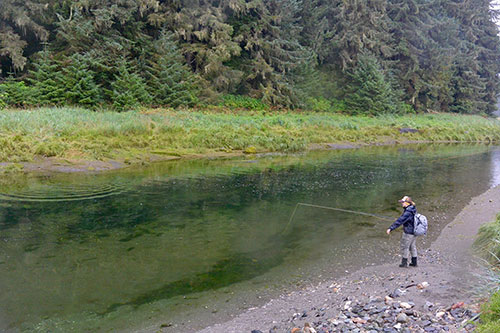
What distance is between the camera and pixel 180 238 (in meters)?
10.3

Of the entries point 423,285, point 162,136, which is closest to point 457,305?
point 423,285

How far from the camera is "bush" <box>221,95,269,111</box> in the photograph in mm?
36094

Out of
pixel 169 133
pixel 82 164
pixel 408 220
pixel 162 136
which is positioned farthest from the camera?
pixel 169 133

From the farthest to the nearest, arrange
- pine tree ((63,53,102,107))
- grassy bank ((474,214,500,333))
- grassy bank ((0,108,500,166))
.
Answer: pine tree ((63,53,102,107)) → grassy bank ((0,108,500,166)) → grassy bank ((474,214,500,333))

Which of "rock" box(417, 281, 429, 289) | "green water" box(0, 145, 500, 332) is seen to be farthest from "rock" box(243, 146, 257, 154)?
"rock" box(417, 281, 429, 289)

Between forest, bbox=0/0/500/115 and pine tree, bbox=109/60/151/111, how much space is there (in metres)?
0.09

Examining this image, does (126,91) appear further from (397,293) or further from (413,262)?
(397,293)

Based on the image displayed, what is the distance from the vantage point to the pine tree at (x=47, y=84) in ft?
88.0

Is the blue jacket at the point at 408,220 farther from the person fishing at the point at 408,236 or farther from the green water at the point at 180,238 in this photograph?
the green water at the point at 180,238

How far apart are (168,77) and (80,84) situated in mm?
6392

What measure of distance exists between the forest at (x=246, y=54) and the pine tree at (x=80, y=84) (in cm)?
9

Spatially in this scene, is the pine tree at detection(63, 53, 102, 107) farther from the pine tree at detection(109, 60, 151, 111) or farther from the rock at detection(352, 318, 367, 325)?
the rock at detection(352, 318, 367, 325)

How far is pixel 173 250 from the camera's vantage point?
9.49 m

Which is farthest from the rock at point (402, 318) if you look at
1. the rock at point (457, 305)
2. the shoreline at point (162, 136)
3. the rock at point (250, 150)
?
the rock at point (250, 150)
